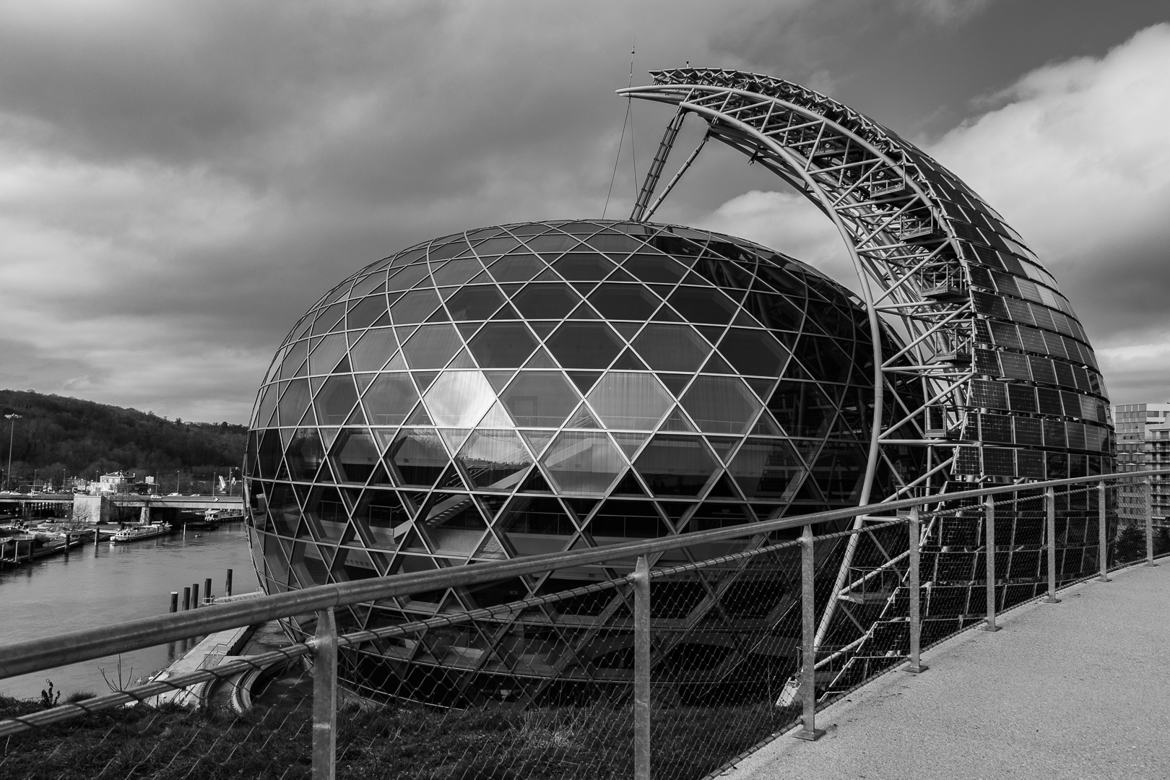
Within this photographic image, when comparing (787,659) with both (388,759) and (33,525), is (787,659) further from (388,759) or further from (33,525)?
(33,525)

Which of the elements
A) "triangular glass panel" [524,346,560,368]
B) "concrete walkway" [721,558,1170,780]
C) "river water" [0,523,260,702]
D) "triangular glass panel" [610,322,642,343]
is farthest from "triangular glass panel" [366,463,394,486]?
"river water" [0,523,260,702]

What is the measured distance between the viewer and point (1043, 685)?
7391 mm

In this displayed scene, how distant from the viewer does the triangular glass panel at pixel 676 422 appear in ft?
57.7

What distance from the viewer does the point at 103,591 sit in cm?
6381

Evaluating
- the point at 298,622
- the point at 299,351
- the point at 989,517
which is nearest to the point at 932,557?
the point at 989,517

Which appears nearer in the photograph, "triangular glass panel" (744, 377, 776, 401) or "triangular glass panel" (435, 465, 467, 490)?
"triangular glass panel" (435, 465, 467, 490)

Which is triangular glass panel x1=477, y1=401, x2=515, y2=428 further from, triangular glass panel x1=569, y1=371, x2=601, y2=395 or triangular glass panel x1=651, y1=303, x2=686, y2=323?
triangular glass panel x1=651, y1=303, x2=686, y2=323

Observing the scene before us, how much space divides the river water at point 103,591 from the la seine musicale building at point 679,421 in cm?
1572

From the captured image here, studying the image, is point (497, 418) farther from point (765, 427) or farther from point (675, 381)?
point (765, 427)

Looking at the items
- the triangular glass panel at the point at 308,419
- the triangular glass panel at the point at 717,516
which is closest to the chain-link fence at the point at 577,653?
the triangular glass panel at the point at 717,516

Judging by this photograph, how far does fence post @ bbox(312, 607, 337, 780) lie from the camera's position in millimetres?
3232

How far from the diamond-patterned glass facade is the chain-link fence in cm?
27

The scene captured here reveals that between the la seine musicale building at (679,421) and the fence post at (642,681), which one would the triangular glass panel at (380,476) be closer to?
the la seine musicale building at (679,421)

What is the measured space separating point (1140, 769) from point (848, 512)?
9.20 ft
